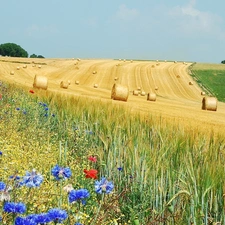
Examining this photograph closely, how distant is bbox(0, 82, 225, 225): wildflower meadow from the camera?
2.18 m

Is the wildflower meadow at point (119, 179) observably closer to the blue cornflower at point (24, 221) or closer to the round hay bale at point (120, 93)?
the blue cornflower at point (24, 221)

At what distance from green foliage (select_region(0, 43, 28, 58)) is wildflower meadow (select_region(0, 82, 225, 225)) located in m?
89.4

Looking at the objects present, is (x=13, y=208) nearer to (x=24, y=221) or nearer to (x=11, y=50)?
(x=24, y=221)

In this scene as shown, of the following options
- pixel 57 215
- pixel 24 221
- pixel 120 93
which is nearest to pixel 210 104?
pixel 120 93

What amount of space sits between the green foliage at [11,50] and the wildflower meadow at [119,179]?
8941 cm

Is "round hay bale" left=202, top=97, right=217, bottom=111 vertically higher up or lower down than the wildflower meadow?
lower down

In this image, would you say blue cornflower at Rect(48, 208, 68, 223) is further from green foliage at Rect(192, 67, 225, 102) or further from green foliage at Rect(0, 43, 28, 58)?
green foliage at Rect(0, 43, 28, 58)

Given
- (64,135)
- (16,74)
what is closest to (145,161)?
(64,135)

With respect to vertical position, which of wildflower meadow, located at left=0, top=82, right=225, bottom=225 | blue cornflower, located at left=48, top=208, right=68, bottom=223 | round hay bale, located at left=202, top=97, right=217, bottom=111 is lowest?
round hay bale, located at left=202, top=97, right=217, bottom=111

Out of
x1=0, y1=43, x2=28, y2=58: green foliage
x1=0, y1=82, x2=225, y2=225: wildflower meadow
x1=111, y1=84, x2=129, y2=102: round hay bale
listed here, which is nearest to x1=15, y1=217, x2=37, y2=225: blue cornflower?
x1=0, y1=82, x2=225, y2=225: wildflower meadow

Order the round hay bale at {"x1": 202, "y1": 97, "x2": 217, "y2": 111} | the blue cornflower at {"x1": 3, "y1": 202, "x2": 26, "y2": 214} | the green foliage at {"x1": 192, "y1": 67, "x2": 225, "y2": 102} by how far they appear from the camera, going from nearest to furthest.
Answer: the blue cornflower at {"x1": 3, "y1": 202, "x2": 26, "y2": 214}, the round hay bale at {"x1": 202, "y1": 97, "x2": 217, "y2": 111}, the green foliage at {"x1": 192, "y1": 67, "x2": 225, "y2": 102}

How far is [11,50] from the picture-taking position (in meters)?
93.0

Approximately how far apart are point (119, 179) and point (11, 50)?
92.2 meters

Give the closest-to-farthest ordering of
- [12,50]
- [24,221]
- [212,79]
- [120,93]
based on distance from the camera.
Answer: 1. [24,221]
2. [120,93]
3. [212,79]
4. [12,50]
